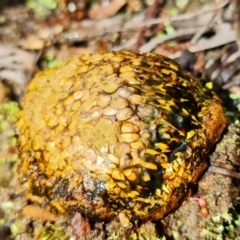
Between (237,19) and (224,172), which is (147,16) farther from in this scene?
(224,172)

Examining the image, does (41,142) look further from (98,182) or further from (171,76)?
(171,76)

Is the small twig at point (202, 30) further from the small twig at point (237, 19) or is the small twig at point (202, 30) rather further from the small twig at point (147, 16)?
the small twig at point (147, 16)

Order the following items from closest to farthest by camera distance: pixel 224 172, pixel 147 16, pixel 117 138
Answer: pixel 117 138 → pixel 224 172 → pixel 147 16

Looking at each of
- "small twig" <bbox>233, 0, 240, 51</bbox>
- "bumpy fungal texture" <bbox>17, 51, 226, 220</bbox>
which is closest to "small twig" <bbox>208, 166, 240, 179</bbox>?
"bumpy fungal texture" <bbox>17, 51, 226, 220</bbox>

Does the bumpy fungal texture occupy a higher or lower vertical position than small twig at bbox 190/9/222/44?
lower

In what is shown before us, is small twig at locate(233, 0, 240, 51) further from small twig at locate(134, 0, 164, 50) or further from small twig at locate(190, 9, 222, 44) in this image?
small twig at locate(134, 0, 164, 50)

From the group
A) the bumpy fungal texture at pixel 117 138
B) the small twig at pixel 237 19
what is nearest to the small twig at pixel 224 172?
the bumpy fungal texture at pixel 117 138

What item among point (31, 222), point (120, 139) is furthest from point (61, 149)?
point (31, 222)

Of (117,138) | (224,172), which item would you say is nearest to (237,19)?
(224,172)
